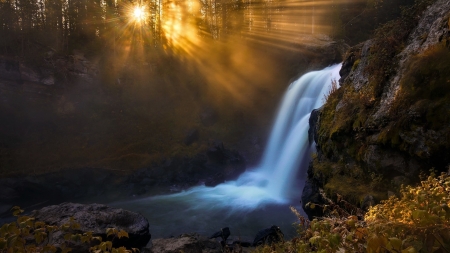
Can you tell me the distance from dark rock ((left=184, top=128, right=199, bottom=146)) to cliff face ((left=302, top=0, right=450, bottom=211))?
13.9 m

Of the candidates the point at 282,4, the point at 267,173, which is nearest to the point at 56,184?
the point at 267,173

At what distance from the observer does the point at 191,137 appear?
74.7 ft

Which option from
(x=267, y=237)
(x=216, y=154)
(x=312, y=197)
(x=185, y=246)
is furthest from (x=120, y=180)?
(x=312, y=197)

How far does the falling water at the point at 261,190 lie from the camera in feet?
43.3

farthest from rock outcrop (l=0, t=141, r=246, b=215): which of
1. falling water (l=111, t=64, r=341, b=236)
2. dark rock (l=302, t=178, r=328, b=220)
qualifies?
dark rock (l=302, t=178, r=328, b=220)

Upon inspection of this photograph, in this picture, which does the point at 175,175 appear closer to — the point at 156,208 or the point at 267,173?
the point at 156,208

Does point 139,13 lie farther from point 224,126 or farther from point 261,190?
point 261,190

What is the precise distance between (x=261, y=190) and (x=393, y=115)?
412 inches

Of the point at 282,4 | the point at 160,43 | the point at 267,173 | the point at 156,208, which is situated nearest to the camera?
the point at 156,208

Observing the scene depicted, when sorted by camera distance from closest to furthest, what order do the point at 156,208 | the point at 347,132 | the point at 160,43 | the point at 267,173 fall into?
1. the point at 347,132
2. the point at 156,208
3. the point at 267,173
4. the point at 160,43

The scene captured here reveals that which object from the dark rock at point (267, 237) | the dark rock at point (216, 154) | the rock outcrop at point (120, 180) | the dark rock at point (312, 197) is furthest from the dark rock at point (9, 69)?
the dark rock at point (312, 197)

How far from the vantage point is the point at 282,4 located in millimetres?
38219

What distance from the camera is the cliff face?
6289 mm

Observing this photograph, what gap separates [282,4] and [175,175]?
30.0 metres
